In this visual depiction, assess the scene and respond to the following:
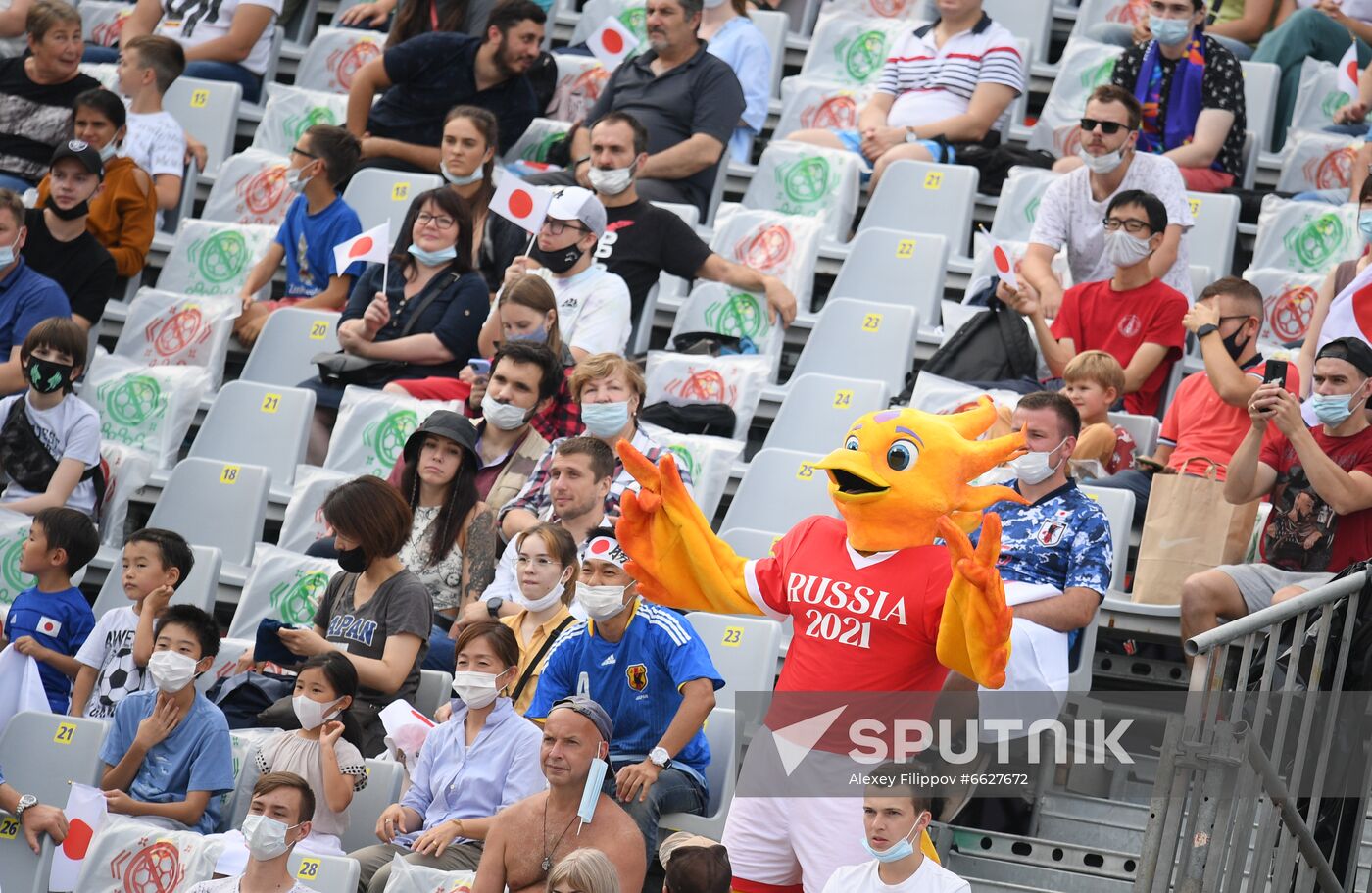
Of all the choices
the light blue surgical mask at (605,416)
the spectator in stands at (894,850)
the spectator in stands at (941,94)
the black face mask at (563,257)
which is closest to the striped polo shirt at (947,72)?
the spectator in stands at (941,94)

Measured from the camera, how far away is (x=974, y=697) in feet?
16.6

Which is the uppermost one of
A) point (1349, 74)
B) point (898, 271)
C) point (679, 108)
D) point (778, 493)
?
point (1349, 74)

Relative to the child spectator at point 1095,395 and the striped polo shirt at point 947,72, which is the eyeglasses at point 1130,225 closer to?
the child spectator at point 1095,395

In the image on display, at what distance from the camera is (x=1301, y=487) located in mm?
5602

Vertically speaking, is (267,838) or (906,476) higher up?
(906,476)

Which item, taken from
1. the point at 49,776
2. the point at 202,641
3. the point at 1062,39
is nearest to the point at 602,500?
the point at 202,641

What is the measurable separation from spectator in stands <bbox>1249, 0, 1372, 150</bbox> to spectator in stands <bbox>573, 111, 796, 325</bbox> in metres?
2.57

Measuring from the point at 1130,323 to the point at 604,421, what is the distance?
1.84 metres

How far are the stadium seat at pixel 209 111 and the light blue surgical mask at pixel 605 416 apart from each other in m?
3.51

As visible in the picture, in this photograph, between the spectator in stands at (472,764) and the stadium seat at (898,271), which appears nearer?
the spectator in stands at (472,764)

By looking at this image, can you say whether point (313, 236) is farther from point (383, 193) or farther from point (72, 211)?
point (72, 211)

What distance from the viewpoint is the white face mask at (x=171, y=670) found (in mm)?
5504

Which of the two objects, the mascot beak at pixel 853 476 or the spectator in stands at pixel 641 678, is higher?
the mascot beak at pixel 853 476

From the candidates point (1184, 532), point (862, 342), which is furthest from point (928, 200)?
point (1184, 532)
